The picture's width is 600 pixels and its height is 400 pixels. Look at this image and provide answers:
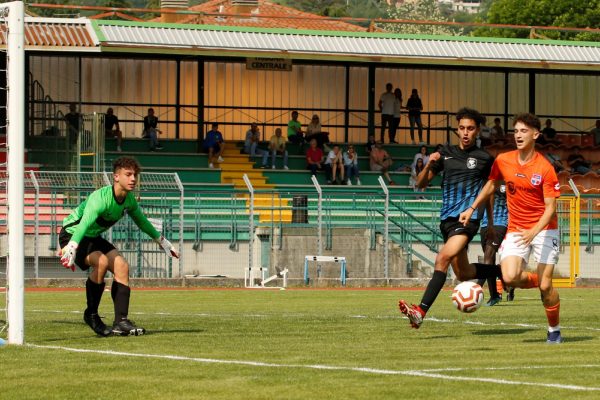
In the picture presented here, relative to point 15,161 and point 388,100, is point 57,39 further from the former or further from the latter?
point 15,161

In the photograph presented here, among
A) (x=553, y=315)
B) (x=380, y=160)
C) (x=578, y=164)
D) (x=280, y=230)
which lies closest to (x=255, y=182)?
(x=380, y=160)

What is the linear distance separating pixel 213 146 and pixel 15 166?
87.1ft

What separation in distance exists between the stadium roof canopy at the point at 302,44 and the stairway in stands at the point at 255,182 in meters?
3.21

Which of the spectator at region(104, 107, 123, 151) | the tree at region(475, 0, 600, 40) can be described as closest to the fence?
the spectator at region(104, 107, 123, 151)

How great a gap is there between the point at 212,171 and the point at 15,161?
84.5 ft

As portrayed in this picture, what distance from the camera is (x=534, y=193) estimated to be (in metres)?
12.5

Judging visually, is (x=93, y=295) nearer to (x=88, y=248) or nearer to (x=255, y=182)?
(x=88, y=248)

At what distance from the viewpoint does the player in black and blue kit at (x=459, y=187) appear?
13594mm

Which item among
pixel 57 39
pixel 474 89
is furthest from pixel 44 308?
pixel 474 89

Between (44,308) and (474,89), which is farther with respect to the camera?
(474,89)

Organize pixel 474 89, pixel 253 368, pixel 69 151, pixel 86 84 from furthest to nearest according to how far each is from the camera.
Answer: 1. pixel 474 89
2. pixel 86 84
3. pixel 69 151
4. pixel 253 368

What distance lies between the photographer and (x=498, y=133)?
139 ft

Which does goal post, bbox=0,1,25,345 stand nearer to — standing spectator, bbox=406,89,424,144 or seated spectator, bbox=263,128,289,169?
seated spectator, bbox=263,128,289,169

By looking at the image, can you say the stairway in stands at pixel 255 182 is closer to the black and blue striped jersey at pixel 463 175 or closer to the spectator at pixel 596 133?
the spectator at pixel 596 133
